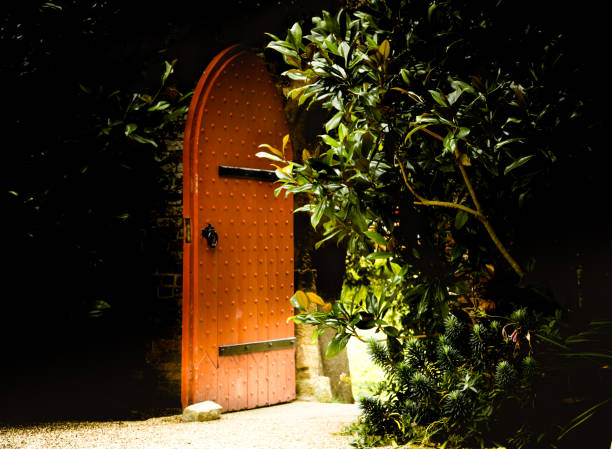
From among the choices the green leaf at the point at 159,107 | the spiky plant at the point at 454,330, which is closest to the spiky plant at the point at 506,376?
the spiky plant at the point at 454,330

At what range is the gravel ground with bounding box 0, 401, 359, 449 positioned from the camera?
11.6 feet

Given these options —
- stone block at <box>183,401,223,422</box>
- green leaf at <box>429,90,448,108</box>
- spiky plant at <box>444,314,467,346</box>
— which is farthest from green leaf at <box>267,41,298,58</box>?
stone block at <box>183,401,223,422</box>

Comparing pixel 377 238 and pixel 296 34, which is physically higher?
pixel 296 34

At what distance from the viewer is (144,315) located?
17.2ft

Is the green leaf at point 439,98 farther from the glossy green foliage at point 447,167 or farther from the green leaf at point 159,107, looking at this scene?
the green leaf at point 159,107

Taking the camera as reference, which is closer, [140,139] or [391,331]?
[391,331]

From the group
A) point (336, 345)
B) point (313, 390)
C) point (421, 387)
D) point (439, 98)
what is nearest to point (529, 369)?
point (421, 387)

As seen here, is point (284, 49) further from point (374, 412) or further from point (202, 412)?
point (202, 412)

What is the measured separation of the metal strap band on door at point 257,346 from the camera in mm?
4699

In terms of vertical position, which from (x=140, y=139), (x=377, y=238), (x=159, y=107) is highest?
(x=159, y=107)

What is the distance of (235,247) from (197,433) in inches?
61.0

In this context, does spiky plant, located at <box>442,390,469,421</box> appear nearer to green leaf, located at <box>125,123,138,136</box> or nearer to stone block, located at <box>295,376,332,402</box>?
stone block, located at <box>295,376,332,402</box>

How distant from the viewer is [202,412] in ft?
14.0

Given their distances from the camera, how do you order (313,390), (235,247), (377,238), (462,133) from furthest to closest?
(313,390) < (235,247) < (377,238) < (462,133)
